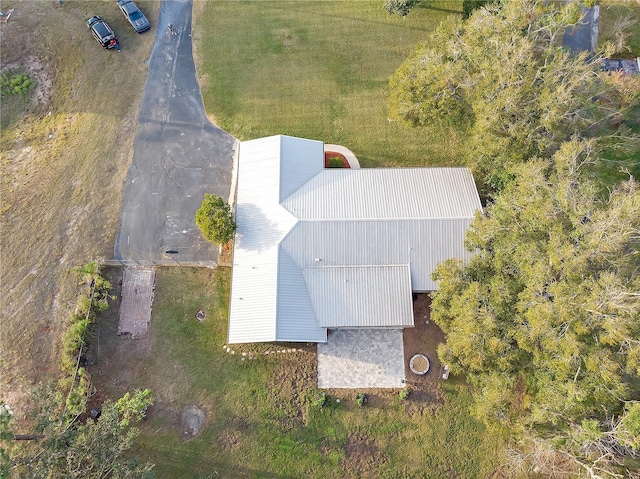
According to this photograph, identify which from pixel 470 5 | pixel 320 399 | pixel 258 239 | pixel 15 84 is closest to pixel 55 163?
pixel 15 84

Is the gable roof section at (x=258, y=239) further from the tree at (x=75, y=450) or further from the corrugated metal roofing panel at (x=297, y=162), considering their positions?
the tree at (x=75, y=450)

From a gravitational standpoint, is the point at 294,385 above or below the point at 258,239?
below

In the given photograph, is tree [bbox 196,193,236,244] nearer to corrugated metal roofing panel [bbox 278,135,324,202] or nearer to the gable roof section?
the gable roof section

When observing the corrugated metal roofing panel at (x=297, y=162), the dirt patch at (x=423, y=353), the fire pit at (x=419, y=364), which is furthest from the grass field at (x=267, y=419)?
the corrugated metal roofing panel at (x=297, y=162)

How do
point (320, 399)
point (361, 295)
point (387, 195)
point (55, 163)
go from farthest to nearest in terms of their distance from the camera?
point (55, 163) < point (387, 195) < point (320, 399) < point (361, 295)

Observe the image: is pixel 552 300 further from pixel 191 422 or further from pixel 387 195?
pixel 191 422
